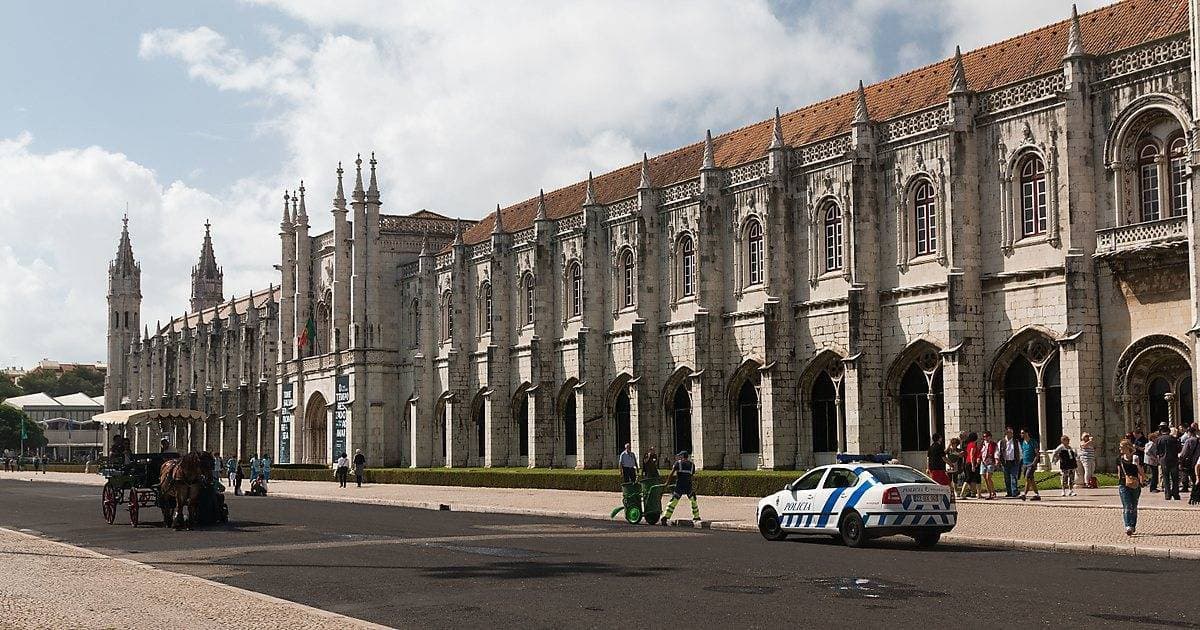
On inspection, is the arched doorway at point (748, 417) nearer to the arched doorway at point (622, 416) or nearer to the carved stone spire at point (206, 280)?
the arched doorway at point (622, 416)

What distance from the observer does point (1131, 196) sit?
112 ft

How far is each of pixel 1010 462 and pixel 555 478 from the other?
1981cm

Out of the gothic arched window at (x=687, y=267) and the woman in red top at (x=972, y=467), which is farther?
the gothic arched window at (x=687, y=267)

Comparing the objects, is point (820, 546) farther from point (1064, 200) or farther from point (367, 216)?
point (367, 216)

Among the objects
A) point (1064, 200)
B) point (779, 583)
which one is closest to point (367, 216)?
point (1064, 200)

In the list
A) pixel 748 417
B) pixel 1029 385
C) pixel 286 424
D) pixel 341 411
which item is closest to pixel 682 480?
pixel 1029 385

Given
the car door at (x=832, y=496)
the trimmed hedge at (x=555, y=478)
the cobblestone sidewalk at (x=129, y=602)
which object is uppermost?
the car door at (x=832, y=496)

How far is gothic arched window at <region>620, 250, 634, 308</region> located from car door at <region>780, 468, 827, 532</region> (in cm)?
2967

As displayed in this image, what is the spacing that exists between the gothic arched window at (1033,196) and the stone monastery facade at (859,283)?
0.06 metres

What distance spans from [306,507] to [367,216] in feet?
117

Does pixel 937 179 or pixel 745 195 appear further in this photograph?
pixel 745 195

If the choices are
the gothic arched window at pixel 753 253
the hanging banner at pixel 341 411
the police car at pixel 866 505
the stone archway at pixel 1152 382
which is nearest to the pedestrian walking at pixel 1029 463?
the stone archway at pixel 1152 382

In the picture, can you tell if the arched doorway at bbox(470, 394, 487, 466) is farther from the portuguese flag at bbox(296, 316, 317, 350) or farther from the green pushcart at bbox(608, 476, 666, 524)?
the green pushcart at bbox(608, 476, 666, 524)

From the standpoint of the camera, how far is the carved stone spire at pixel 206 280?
5128 inches
